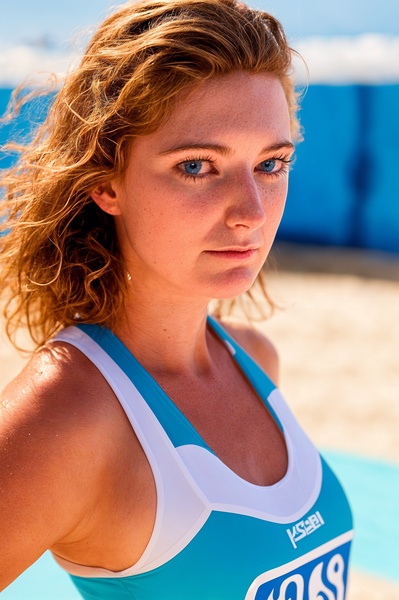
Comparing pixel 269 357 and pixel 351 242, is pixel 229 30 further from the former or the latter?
pixel 351 242

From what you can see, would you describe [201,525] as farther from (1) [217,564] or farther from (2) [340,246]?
(2) [340,246]

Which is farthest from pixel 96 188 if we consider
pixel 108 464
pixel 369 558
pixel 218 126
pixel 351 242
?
pixel 351 242

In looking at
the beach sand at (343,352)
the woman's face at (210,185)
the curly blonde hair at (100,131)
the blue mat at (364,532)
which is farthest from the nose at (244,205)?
the blue mat at (364,532)

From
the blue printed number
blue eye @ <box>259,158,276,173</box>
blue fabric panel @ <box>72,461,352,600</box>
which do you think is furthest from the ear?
the blue printed number

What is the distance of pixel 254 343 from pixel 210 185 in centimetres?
71

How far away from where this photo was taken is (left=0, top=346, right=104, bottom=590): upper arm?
1094 millimetres

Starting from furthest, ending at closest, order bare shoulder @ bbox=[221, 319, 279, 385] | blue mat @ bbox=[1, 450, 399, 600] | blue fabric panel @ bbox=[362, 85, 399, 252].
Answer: blue fabric panel @ bbox=[362, 85, 399, 252] < blue mat @ bbox=[1, 450, 399, 600] < bare shoulder @ bbox=[221, 319, 279, 385]

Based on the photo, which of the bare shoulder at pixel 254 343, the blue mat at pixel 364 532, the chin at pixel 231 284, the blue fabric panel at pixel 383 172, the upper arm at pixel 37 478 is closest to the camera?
the upper arm at pixel 37 478

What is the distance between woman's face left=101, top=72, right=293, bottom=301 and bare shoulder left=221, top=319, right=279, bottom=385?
53 centimetres

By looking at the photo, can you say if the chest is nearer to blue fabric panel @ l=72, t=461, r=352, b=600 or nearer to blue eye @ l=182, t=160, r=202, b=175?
blue fabric panel @ l=72, t=461, r=352, b=600

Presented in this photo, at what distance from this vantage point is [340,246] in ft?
26.9

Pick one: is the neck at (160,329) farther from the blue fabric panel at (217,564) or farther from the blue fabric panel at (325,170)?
the blue fabric panel at (325,170)

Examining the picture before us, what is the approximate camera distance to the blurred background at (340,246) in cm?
264

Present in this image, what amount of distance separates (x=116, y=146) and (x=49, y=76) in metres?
0.37
